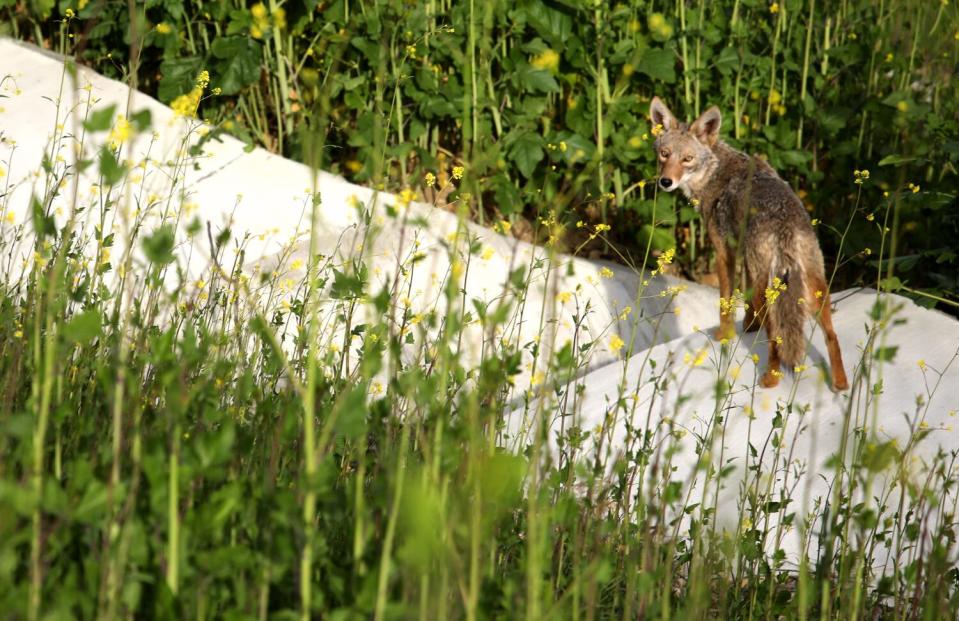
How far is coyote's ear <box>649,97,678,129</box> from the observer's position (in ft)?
17.9

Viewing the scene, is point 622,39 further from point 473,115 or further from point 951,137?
point 951,137

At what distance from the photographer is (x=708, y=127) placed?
216 inches

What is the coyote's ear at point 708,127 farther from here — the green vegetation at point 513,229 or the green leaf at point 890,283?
the green leaf at point 890,283

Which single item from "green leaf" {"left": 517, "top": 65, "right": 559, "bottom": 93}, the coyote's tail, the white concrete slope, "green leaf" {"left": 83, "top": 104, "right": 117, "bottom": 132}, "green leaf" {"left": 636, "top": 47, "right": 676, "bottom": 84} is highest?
"green leaf" {"left": 636, "top": 47, "right": 676, "bottom": 84}

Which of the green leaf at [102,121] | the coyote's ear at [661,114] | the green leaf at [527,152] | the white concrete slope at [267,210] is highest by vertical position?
the coyote's ear at [661,114]

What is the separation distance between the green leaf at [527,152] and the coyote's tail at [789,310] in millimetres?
1783

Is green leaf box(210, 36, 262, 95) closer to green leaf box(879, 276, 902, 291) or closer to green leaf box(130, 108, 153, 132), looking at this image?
green leaf box(879, 276, 902, 291)

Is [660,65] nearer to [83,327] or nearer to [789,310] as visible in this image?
[789,310]

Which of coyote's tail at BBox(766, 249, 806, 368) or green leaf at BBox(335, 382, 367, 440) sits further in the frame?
coyote's tail at BBox(766, 249, 806, 368)

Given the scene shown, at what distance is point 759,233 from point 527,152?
1.69 meters

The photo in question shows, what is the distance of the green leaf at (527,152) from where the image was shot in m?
5.73

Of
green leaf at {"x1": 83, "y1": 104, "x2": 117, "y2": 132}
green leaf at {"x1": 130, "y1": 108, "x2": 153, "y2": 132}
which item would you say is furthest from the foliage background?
green leaf at {"x1": 83, "y1": 104, "x2": 117, "y2": 132}

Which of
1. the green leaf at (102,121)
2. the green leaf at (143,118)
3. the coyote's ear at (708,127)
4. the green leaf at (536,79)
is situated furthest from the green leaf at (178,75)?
the green leaf at (102,121)

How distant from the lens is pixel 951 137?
17.5 feet
